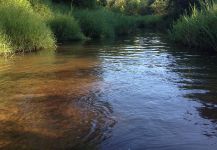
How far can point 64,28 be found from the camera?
23781mm

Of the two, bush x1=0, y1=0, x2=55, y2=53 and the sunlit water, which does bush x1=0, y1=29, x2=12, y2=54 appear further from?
the sunlit water

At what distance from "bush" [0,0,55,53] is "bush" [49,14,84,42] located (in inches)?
182

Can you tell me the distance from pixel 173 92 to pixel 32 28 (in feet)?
31.4

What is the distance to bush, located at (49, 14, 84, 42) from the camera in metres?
23.4

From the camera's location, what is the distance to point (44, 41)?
18.3 meters

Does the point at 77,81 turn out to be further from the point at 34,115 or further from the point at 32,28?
the point at 32,28

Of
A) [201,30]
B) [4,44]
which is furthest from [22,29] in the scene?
[201,30]

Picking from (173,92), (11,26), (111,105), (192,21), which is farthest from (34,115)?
(192,21)

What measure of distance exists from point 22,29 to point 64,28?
23.0 ft

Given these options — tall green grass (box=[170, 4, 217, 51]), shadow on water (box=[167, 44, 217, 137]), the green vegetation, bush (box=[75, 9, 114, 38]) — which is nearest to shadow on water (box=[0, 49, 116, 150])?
shadow on water (box=[167, 44, 217, 137])

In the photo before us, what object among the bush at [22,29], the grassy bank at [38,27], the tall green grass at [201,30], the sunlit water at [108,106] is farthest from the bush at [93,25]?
the sunlit water at [108,106]

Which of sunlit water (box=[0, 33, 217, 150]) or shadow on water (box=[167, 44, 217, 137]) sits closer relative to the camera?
sunlit water (box=[0, 33, 217, 150])

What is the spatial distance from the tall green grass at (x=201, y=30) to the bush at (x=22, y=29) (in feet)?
19.9

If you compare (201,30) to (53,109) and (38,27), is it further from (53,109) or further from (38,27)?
(53,109)
